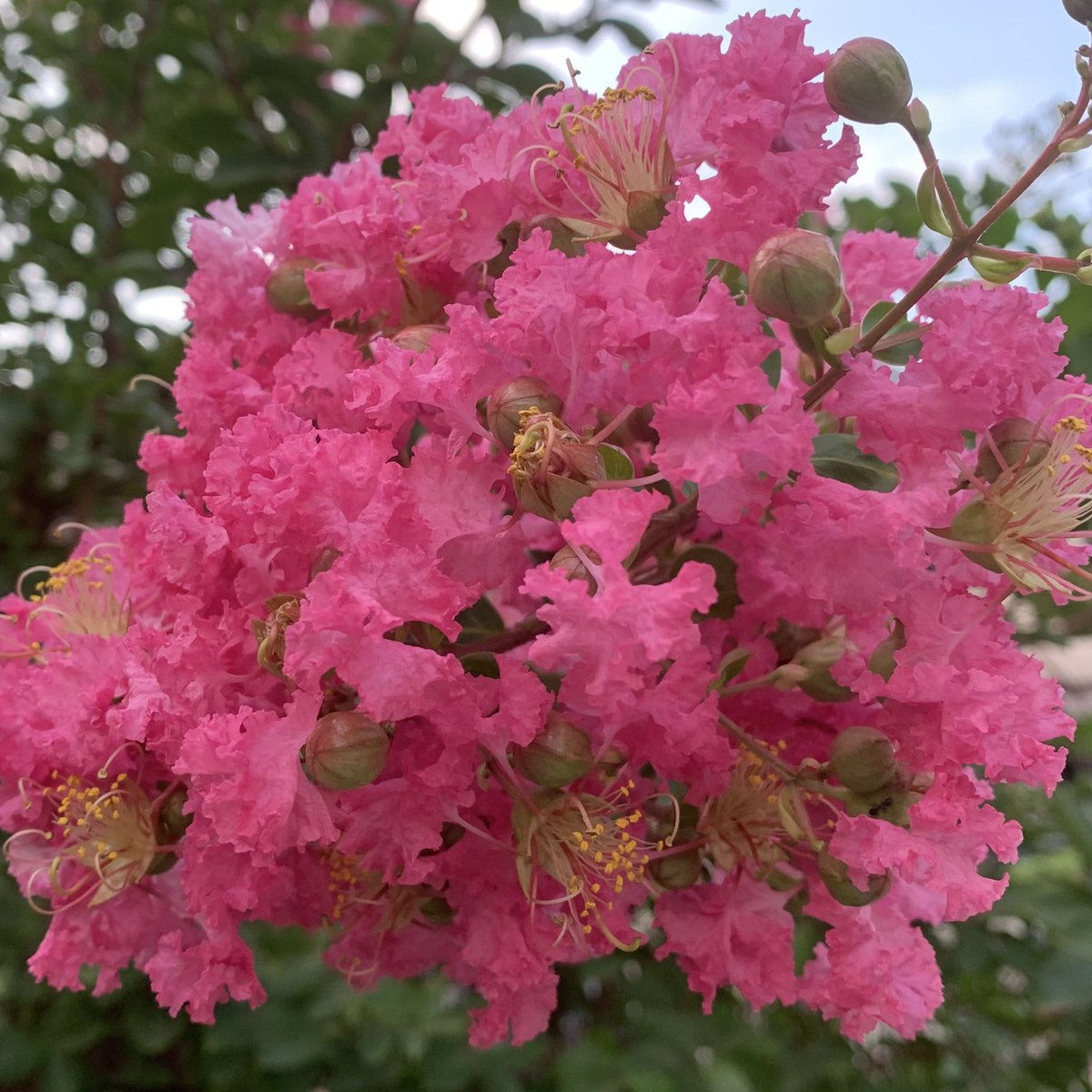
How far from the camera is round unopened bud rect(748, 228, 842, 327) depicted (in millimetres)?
667

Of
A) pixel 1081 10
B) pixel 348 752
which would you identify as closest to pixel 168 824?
pixel 348 752

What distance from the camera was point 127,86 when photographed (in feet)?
6.22

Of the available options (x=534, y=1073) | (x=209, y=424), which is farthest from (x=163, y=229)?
(x=534, y=1073)

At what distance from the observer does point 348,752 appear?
0.66 metres

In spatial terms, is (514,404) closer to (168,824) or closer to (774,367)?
(774,367)

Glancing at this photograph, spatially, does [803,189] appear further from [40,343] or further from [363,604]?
[40,343]

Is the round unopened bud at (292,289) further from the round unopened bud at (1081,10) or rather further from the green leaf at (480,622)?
the round unopened bud at (1081,10)

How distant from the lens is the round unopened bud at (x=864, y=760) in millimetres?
717

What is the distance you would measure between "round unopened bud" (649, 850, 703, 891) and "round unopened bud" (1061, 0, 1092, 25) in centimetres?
63

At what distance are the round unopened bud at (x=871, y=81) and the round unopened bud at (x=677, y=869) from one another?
56 cm

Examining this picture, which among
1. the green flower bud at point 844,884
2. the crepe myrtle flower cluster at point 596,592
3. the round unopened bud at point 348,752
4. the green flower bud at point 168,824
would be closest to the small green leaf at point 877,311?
the crepe myrtle flower cluster at point 596,592

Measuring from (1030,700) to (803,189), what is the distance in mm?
390

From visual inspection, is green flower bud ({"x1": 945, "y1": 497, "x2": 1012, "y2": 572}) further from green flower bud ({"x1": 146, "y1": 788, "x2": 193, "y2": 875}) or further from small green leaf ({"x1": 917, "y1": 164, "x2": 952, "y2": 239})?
green flower bud ({"x1": 146, "y1": 788, "x2": 193, "y2": 875})

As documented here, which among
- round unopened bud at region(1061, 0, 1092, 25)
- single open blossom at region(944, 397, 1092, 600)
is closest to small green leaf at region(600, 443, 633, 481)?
single open blossom at region(944, 397, 1092, 600)
